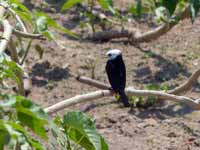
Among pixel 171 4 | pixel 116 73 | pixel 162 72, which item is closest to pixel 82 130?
pixel 171 4

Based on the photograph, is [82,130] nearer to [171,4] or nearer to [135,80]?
[171,4]

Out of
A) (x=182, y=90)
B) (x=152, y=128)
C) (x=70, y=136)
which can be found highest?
(x=70, y=136)

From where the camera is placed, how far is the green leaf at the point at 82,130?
136cm

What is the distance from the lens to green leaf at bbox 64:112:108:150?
1.36m

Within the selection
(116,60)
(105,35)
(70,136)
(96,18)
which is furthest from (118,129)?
(70,136)

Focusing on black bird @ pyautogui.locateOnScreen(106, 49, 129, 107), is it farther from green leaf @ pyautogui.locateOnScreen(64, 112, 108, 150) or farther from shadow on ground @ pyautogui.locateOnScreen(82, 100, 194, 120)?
green leaf @ pyautogui.locateOnScreen(64, 112, 108, 150)

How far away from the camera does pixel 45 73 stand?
518 cm

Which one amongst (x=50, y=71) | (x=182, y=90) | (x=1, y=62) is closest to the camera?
(x=1, y=62)

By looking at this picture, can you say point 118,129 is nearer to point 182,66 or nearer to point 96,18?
point 182,66

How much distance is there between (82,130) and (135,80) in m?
3.72

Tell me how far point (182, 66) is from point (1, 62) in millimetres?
4196

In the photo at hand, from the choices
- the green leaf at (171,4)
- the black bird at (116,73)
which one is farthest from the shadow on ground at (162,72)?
the green leaf at (171,4)

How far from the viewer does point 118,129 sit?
4.25 meters

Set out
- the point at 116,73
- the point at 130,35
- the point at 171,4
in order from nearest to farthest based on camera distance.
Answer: the point at 171,4 < the point at 116,73 < the point at 130,35
